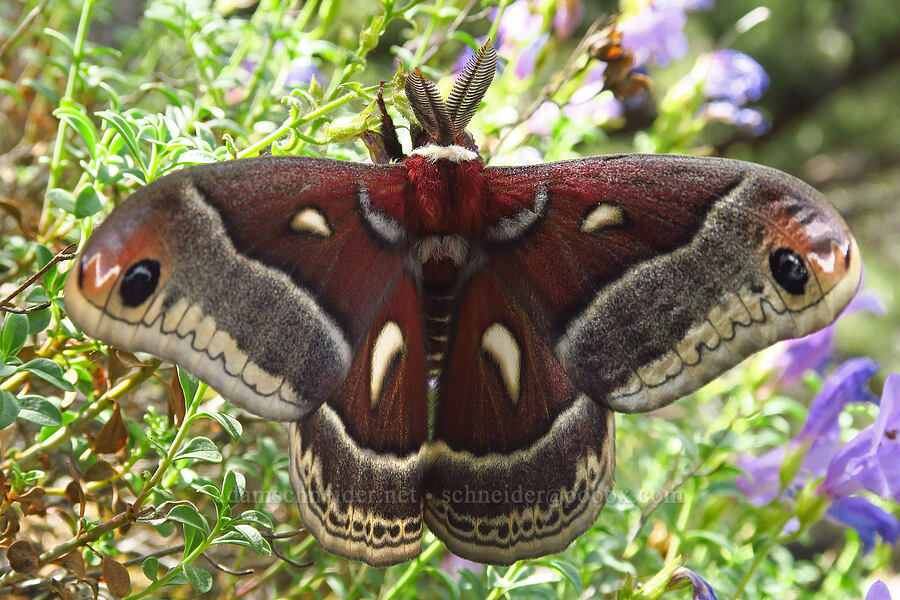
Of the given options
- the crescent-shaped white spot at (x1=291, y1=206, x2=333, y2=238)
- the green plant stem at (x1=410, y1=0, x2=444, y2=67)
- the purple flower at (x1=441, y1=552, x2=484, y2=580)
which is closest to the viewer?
the crescent-shaped white spot at (x1=291, y1=206, x2=333, y2=238)

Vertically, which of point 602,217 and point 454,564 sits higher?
point 602,217

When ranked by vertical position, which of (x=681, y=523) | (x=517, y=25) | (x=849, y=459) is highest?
(x=517, y=25)

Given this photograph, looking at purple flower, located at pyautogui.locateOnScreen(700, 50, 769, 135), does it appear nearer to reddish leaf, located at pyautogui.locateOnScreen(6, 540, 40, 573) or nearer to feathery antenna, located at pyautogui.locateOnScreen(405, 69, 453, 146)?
feathery antenna, located at pyautogui.locateOnScreen(405, 69, 453, 146)

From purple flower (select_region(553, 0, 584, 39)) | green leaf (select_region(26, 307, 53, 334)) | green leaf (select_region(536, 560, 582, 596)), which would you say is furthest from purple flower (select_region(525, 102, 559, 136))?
green leaf (select_region(26, 307, 53, 334))

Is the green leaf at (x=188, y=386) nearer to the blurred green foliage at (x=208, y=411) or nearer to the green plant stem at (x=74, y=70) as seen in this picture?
the blurred green foliage at (x=208, y=411)

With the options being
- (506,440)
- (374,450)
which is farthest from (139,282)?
(506,440)

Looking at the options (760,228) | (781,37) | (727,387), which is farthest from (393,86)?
(781,37)

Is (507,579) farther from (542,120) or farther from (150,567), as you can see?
(542,120)
